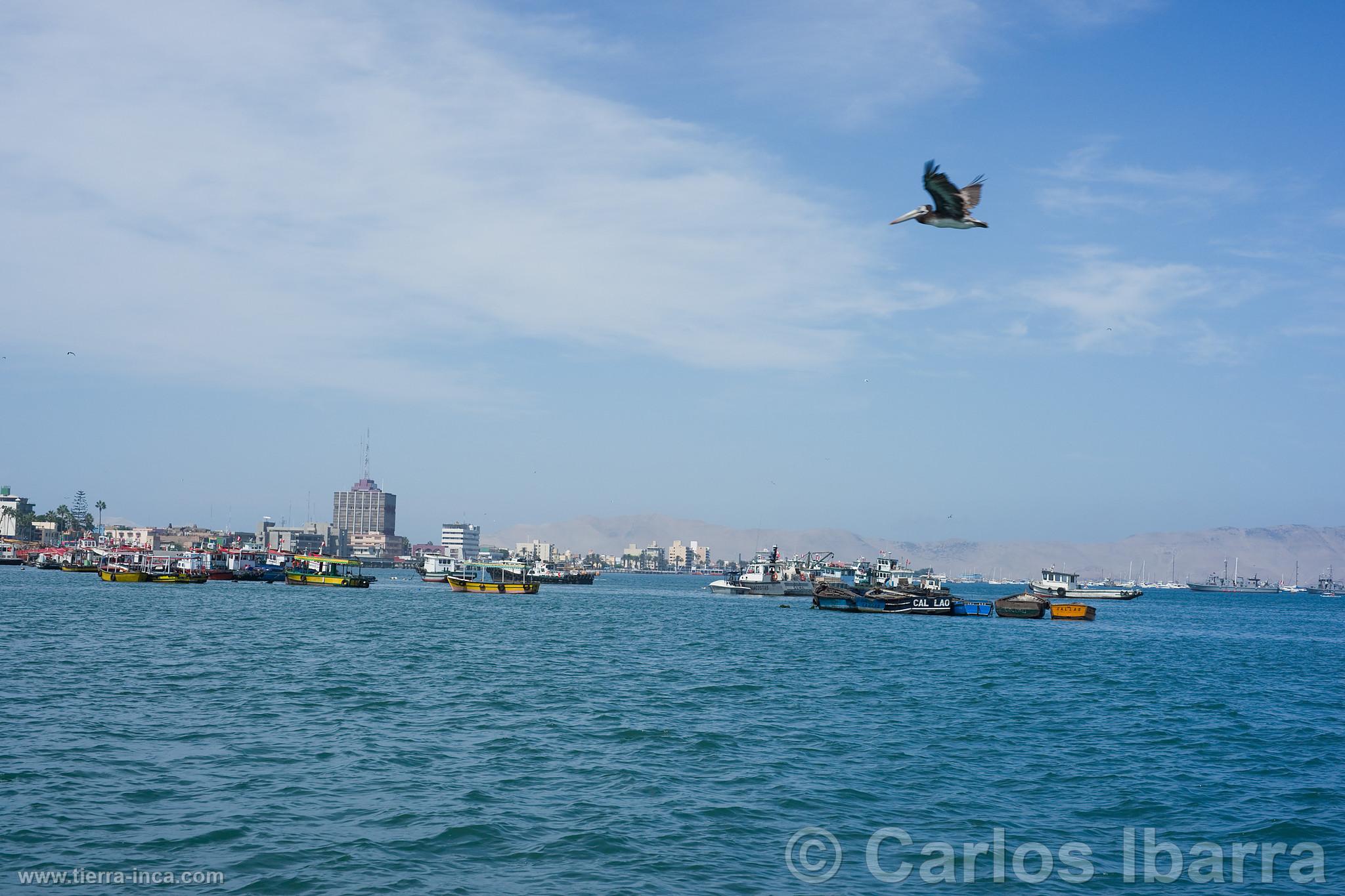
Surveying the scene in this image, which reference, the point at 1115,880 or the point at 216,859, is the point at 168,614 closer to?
the point at 216,859

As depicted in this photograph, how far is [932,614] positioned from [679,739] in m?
70.8

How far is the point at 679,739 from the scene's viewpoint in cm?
2473

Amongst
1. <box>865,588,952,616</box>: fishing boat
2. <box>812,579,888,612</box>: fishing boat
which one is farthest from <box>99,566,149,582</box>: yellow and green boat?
<box>865,588,952,616</box>: fishing boat

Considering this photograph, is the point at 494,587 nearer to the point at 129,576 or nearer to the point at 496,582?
the point at 496,582

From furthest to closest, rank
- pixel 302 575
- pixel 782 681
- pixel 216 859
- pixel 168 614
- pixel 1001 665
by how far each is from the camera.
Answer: pixel 302 575
pixel 168 614
pixel 1001 665
pixel 782 681
pixel 216 859

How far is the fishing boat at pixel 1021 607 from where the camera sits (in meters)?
88.2

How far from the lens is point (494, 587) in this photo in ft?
400

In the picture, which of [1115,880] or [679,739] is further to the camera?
[679,739]

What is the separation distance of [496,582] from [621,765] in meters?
111

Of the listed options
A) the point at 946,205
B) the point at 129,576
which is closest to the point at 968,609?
the point at 946,205

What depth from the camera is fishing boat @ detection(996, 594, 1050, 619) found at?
88250mm

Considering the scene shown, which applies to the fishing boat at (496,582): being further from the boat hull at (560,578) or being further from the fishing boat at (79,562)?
the fishing boat at (79,562)

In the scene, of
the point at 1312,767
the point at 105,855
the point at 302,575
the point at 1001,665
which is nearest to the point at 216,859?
the point at 105,855

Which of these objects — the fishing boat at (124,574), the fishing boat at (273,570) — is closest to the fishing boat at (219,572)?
the fishing boat at (273,570)
